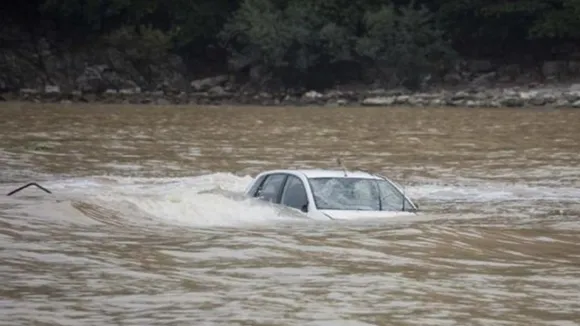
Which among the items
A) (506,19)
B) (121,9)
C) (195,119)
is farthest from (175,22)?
(195,119)

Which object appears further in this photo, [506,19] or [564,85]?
[506,19]

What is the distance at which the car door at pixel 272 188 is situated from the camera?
19297 mm

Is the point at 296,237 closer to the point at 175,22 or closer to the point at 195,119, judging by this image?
the point at 195,119

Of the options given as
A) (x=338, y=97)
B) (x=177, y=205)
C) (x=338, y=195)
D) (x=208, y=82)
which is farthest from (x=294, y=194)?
(x=208, y=82)

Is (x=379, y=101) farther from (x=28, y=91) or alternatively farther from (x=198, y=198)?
(x=198, y=198)

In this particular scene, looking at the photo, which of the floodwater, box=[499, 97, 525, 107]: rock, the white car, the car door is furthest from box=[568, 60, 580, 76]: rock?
the white car

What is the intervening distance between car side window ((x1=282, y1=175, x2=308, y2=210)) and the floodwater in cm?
24

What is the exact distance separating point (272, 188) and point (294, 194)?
0.69 metres

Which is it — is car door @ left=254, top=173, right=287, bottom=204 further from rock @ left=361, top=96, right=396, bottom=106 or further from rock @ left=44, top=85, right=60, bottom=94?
rock @ left=44, top=85, right=60, bottom=94

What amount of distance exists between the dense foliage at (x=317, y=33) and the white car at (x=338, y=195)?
5670 cm

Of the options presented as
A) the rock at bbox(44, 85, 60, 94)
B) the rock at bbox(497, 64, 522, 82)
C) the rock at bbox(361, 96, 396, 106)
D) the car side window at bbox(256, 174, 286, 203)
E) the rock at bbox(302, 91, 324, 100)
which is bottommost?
the rock at bbox(44, 85, 60, 94)

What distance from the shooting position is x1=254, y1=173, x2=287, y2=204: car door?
1930 cm

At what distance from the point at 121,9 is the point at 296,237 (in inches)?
2573

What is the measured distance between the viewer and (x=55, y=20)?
265ft
